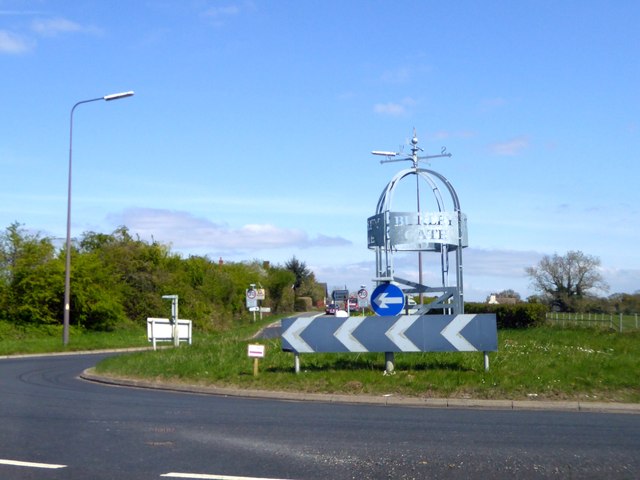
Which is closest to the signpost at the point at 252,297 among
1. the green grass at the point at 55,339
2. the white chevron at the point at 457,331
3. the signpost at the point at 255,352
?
the green grass at the point at 55,339

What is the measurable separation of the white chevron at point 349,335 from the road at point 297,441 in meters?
2.37

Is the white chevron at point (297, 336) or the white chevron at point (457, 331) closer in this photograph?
the white chevron at point (457, 331)

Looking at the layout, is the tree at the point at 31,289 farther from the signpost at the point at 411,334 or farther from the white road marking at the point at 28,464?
the white road marking at the point at 28,464

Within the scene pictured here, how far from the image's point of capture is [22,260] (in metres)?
42.2

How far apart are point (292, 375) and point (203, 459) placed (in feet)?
26.9

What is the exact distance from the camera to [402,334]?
17000mm

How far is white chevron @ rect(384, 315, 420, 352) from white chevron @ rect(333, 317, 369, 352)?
0.63m

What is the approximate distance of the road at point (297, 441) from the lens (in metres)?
8.59

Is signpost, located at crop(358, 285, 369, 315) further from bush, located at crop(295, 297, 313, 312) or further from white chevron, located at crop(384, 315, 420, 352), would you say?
bush, located at crop(295, 297, 313, 312)

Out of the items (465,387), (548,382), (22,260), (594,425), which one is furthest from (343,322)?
(22,260)

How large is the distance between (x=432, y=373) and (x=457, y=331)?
39.8 inches

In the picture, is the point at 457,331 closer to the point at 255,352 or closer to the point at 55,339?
the point at 255,352

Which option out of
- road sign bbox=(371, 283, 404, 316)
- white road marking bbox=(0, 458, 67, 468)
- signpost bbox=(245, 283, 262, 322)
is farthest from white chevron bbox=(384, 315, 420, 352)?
signpost bbox=(245, 283, 262, 322)

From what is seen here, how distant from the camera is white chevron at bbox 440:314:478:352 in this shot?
55.5 feet
